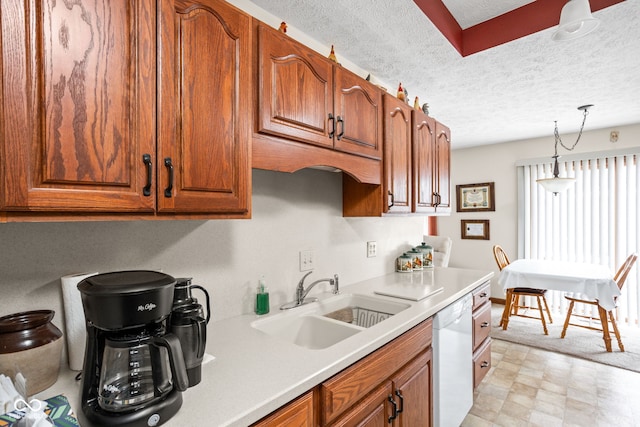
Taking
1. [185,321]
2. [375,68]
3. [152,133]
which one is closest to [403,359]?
[185,321]

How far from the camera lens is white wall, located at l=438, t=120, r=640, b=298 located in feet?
14.9

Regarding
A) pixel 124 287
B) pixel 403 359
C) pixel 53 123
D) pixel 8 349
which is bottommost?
pixel 403 359

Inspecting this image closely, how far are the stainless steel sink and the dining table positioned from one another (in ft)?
8.04

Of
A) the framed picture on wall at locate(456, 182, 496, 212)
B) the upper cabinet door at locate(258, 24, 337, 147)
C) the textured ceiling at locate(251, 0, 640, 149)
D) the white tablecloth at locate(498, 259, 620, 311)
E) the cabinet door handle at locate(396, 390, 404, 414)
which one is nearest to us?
the upper cabinet door at locate(258, 24, 337, 147)

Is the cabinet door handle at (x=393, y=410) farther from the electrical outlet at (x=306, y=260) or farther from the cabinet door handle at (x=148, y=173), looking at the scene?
the cabinet door handle at (x=148, y=173)

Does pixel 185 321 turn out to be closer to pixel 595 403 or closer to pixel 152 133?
pixel 152 133

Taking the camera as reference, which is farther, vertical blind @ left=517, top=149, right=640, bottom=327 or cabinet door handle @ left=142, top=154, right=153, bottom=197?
vertical blind @ left=517, top=149, right=640, bottom=327

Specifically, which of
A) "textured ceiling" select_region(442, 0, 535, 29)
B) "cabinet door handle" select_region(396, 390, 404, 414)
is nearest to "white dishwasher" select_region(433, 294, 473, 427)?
"cabinet door handle" select_region(396, 390, 404, 414)

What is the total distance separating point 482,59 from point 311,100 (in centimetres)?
149

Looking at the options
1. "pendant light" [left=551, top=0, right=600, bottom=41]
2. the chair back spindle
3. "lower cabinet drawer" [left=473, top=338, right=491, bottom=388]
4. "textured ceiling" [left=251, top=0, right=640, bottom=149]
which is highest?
"textured ceiling" [left=251, top=0, right=640, bottom=149]

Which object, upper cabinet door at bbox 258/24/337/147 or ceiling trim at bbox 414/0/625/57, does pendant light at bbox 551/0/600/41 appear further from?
upper cabinet door at bbox 258/24/337/147

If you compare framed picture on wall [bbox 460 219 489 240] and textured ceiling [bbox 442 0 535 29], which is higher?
textured ceiling [bbox 442 0 535 29]

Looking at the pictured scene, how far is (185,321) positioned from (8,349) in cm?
41

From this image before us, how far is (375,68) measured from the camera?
92.4 inches
